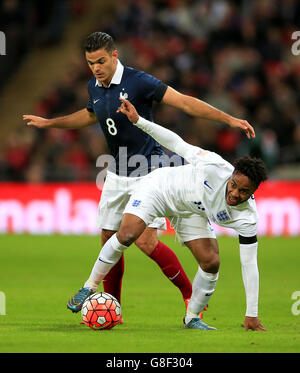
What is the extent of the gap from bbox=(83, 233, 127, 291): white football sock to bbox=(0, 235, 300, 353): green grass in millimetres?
390

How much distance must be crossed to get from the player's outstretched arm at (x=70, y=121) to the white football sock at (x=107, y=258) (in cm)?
133

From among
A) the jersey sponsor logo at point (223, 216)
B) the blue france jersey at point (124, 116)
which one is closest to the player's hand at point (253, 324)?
the jersey sponsor logo at point (223, 216)

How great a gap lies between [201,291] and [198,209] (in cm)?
64

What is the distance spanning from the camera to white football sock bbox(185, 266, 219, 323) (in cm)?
637

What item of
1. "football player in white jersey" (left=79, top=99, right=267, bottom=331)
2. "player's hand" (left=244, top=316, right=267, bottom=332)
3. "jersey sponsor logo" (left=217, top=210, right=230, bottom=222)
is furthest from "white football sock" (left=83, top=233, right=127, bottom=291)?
"player's hand" (left=244, top=316, right=267, bottom=332)

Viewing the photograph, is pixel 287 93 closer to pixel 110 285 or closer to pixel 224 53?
pixel 224 53

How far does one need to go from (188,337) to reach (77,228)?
9706mm

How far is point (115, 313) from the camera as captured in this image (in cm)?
626

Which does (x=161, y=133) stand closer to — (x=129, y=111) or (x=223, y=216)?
(x=129, y=111)

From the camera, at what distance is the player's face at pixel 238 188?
577 cm

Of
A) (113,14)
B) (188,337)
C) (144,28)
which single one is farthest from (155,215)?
(113,14)

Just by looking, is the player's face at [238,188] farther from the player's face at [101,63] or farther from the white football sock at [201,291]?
the player's face at [101,63]

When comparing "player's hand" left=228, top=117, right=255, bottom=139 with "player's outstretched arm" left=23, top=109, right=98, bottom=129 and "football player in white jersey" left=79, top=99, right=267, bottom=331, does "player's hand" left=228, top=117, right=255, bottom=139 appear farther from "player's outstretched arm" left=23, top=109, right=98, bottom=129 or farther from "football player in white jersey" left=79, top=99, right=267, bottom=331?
"player's outstretched arm" left=23, top=109, right=98, bottom=129

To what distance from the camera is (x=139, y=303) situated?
8055 millimetres
